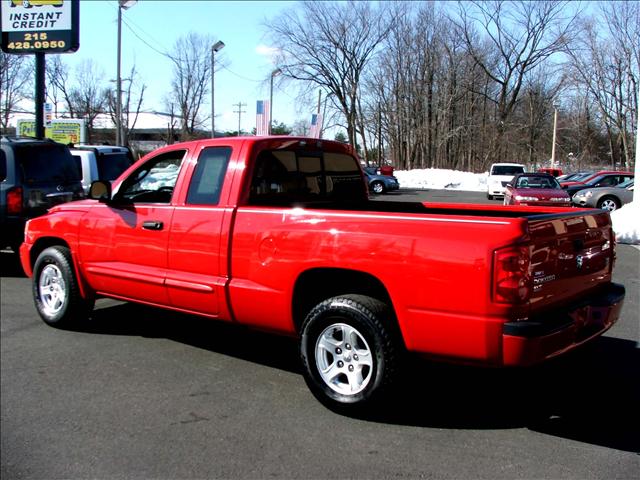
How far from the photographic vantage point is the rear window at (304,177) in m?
4.77

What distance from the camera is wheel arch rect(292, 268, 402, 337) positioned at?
154 inches

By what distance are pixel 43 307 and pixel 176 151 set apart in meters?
2.26

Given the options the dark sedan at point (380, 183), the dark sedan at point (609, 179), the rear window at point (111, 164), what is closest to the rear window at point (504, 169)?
the dark sedan at point (609, 179)

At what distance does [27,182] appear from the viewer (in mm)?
8492

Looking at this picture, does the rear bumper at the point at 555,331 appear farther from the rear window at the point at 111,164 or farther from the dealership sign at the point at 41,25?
the dealership sign at the point at 41,25

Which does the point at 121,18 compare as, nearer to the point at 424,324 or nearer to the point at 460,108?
the point at 424,324

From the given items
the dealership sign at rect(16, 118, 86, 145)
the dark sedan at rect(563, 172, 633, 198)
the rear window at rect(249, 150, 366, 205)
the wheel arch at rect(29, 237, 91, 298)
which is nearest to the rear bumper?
the rear window at rect(249, 150, 366, 205)

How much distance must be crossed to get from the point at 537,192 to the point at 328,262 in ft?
48.1

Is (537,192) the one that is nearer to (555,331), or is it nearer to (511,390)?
(511,390)

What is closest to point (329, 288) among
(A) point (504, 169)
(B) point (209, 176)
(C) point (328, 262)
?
(C) point (328, 262)

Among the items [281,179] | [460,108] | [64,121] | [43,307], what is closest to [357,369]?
[281,179]

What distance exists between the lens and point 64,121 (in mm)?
27609

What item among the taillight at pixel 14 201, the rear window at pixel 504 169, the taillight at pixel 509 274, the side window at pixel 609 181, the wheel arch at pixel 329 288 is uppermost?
the rear window at pixel 504 169

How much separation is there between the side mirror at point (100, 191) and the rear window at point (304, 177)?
1547 mm
